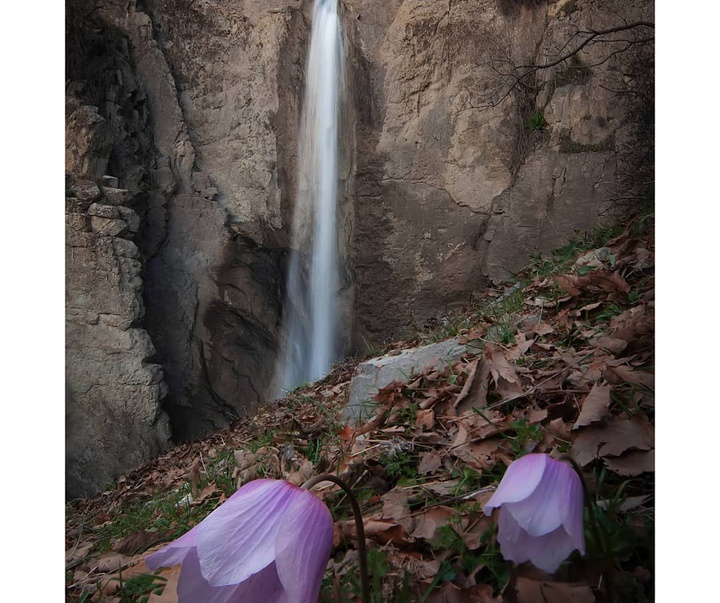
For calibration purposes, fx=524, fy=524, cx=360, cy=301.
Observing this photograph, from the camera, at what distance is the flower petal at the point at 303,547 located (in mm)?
260

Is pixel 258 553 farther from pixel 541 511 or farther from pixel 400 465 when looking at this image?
pixel 400 465

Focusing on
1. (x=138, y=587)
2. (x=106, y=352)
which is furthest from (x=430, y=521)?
(x=106, y=352)

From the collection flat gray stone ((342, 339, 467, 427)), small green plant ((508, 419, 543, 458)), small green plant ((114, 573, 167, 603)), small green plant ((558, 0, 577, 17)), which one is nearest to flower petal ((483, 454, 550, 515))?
small green plant ((508, 419, 543, 458))

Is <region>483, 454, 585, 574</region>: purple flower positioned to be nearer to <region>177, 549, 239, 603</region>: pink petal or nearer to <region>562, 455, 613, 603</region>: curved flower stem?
<region>562, 455, 613, 603</region>: curved flower stem

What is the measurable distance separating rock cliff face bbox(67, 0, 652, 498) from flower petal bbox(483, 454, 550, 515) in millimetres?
832

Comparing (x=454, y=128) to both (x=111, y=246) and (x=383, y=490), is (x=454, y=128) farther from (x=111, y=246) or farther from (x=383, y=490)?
(x=383, y=490)

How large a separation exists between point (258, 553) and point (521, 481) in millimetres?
145

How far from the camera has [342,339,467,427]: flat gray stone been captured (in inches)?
35.6

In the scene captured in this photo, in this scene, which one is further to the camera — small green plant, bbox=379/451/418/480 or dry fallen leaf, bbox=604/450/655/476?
small green plant, bbox=379/451/418/480

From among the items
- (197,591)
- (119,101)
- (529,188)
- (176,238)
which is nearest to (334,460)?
(197,591)

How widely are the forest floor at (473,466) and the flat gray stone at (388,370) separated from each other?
0.10 ft

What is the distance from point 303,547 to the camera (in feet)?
0.88

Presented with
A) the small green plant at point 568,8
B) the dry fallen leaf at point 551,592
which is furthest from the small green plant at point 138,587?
the small green plant at point 568,8

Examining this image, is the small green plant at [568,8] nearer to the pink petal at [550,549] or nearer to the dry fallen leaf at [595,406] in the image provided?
the dry fallen leaf at [595,406]
